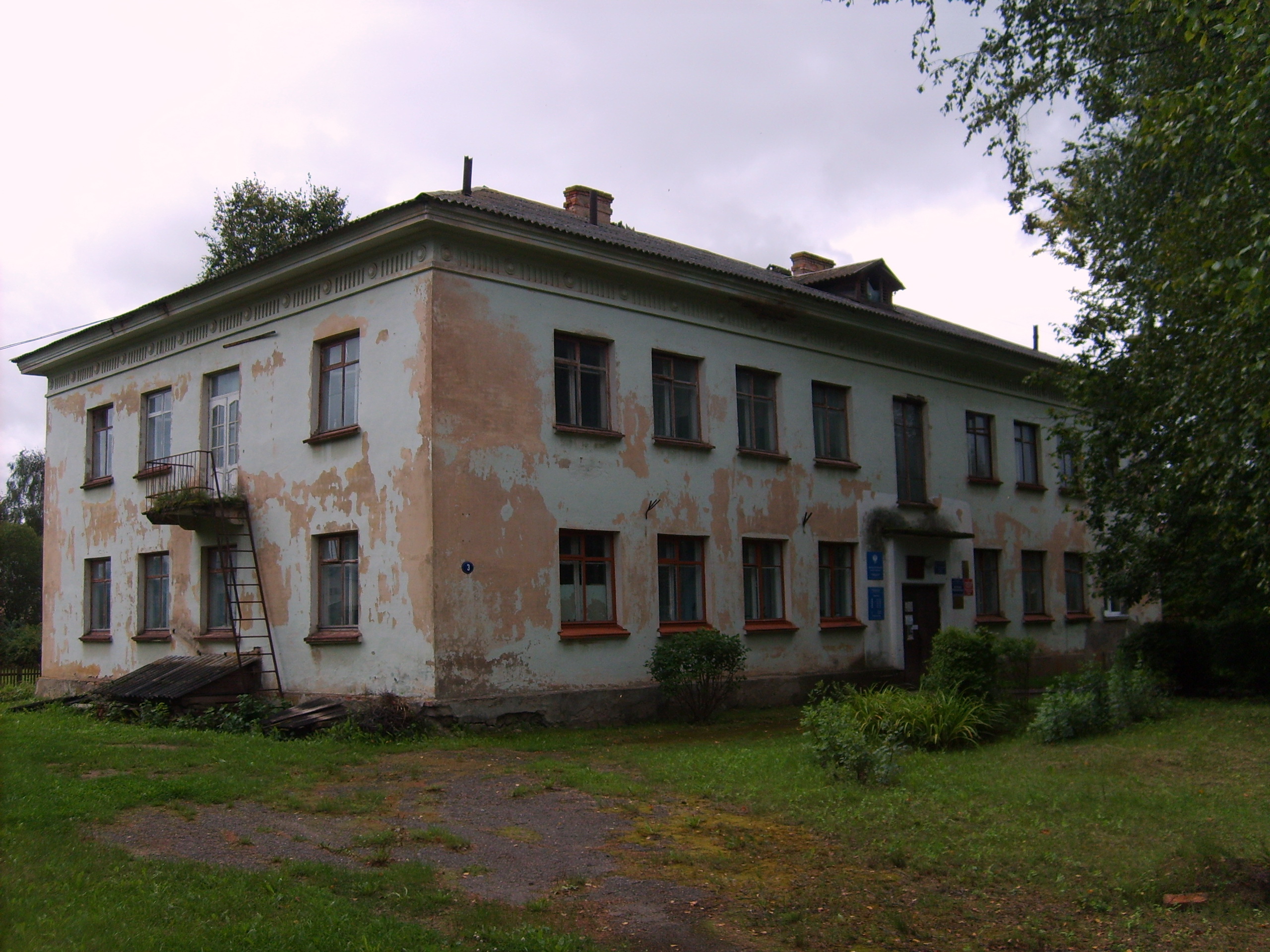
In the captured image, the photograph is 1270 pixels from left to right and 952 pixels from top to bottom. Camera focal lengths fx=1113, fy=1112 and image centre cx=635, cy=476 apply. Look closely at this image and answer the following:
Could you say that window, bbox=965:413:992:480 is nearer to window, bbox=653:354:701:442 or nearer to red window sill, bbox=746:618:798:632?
red window sill, bbox=746:618:798:632

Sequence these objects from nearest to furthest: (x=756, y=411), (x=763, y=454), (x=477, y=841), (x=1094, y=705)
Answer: (x=477, y=841)
(x=1094, y=705)
(x=763, y=454)
(x=756, y=411)

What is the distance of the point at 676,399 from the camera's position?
1872 centimetres

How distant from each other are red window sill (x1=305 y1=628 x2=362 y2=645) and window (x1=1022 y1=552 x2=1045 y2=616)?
1629cm

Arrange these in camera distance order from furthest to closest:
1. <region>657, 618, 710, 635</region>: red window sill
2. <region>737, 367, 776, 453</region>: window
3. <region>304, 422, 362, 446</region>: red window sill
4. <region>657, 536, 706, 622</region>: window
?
<region>737, 367, 776, 453</region>: window
<region>657, 536, 706, 622</region>: window
<region>657, 618, 710, 635</region>: red window sill
<region>304, 422, 362, 446</region>: red window sill

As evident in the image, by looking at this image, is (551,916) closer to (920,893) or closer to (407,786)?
(920,893)

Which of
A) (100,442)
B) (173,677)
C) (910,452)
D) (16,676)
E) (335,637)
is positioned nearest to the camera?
(335,637)

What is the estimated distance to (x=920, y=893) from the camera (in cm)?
707

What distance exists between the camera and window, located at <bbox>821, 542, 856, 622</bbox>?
68.5 feet

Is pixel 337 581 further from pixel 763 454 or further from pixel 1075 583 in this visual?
pixel 1075 583

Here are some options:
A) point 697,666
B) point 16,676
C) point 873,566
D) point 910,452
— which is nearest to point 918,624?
point 873,566

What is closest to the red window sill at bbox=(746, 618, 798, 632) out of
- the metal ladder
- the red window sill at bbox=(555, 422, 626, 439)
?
the red window sill at bbox=(555, 422, 626, 439)

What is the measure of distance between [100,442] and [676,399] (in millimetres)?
12151

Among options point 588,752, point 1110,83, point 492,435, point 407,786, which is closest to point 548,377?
point 492,435

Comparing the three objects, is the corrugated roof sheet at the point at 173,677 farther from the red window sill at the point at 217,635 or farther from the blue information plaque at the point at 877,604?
the blue information plaque at the point at 877,604
